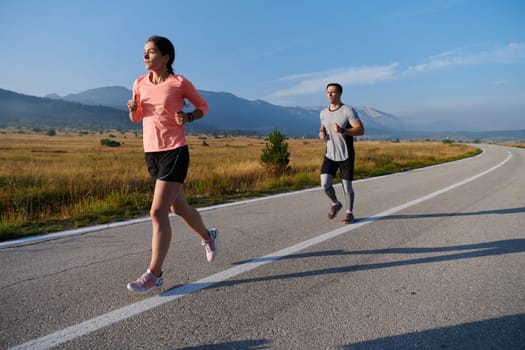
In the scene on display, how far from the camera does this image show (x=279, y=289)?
2801 mm

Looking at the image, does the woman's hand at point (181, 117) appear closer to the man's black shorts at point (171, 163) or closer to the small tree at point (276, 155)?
the man's black shorts at point (171, 163)

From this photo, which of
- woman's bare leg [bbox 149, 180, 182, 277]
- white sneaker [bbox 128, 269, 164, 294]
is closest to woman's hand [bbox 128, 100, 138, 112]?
woman's bare leg [bbox 149, 180, 182, 277]

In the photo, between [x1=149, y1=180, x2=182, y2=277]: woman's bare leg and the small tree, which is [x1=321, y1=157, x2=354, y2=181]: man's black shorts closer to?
[x1=149, y1=180, x2=182, y2=277]: woman's bare leg

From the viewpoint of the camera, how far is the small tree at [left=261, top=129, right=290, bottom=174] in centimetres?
1232

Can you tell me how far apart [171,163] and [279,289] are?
4.59 ft

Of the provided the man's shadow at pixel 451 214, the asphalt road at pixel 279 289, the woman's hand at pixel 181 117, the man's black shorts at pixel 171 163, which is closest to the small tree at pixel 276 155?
the man's shadow at pixel 451 214

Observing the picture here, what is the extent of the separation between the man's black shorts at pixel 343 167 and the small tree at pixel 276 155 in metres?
6.78

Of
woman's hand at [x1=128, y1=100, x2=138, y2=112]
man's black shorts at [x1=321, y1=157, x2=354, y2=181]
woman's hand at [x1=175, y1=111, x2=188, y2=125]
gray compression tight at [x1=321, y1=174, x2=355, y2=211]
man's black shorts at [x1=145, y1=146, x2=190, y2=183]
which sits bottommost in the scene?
gray compression tight at [x1=321, y1=174, x2=355, y2=211]

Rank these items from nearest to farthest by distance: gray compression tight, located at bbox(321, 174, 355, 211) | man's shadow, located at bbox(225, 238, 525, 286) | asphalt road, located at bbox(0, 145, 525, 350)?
asphalt road, located at bbox(0, 145, 525, 350)
man's shadow, located at bbox(225, 238, 525, 286)
gray compression tight, located at bbox(321, 174, 355, 211)

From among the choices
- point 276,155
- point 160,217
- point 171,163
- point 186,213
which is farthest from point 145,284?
point 276,155

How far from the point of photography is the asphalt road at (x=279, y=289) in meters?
2.12

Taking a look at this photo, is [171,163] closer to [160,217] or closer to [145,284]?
[160,217]

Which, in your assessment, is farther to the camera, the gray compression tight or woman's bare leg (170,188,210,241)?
the gray compression tight

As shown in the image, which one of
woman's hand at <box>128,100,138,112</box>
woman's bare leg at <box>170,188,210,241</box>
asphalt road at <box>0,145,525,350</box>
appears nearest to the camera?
asphalt road at <box>0,145,525,350</box>
